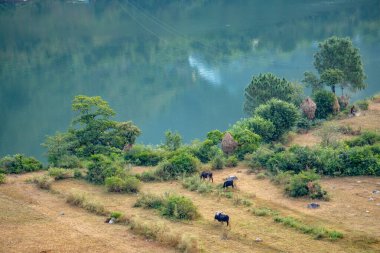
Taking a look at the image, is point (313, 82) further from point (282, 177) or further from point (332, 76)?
point (282, 177)

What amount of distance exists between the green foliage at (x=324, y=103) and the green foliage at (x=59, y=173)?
1741 cm

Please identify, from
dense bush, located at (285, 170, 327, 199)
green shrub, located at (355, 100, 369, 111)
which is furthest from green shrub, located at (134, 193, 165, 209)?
green shrub, located at (355, 100, 369, 111)

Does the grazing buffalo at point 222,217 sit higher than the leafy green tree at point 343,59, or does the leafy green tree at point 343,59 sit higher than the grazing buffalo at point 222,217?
the leafy green tree at point 343,59

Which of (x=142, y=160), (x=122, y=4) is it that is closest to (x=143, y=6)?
(x=122, y=4)

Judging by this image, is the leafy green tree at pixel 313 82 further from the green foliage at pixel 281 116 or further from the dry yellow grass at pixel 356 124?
the green foliage at pixel 281 116

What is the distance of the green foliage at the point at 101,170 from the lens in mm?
27516

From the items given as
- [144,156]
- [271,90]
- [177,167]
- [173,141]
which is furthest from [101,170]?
[271,90]

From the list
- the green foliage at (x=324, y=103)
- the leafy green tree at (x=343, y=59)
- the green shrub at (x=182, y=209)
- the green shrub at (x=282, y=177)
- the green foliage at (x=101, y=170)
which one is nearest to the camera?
the green shrub at (x=182, y=209)

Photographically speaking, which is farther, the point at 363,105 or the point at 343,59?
the point at 343,59

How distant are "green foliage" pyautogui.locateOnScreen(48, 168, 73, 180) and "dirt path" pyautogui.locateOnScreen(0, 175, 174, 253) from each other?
3.22 meters

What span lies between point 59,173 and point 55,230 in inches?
330

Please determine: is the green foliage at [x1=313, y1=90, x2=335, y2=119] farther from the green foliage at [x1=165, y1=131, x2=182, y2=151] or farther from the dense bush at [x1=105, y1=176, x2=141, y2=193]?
the dense bush at [x1=105, y1=176, x2=141, y2=193]

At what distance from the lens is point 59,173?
2864 cm

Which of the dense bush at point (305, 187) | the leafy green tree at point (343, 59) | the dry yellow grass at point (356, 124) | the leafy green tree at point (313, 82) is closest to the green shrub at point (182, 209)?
the dense bush at point (305, 187)
